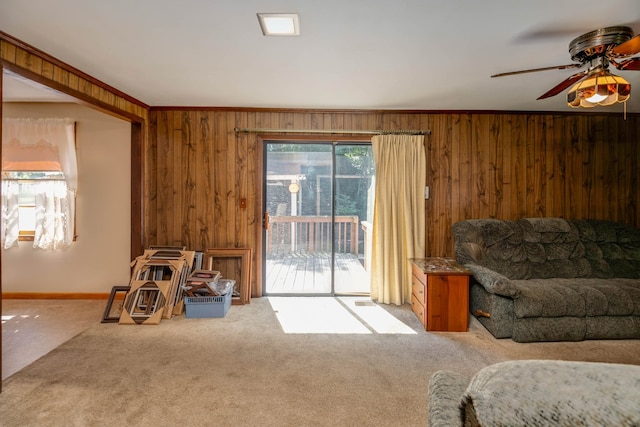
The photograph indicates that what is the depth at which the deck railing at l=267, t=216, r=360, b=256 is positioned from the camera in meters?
4.31

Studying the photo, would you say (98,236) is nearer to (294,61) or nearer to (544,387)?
(294,61)

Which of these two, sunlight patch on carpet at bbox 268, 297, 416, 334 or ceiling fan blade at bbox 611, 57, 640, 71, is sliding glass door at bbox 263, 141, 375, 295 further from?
ceiling fan blade at bbox 611, 57, 640, 71

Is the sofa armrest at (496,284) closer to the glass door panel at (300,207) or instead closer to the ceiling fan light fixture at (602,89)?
the ceiling fan light fixture at (602,89)

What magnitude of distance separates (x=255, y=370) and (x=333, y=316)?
1292mm

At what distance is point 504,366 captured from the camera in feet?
2.20

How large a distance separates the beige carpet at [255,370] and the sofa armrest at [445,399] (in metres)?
1.01

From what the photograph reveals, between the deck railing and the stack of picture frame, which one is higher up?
the deck railing

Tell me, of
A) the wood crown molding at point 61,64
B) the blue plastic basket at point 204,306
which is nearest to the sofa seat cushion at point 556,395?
the blue plastic basket at point 204,306

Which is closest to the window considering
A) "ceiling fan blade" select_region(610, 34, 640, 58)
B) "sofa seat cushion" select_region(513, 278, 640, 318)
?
"sofa seat cushion" select_region(513, 278, 640, 318)

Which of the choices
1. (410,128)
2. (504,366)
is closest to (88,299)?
(410,128)

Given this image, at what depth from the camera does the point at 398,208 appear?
405 cm

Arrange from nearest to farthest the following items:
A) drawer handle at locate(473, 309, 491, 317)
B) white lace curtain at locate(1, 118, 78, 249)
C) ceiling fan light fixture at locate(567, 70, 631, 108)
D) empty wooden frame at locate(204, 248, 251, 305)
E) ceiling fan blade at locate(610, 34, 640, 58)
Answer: ceiling fan blade at locate(610, 34, 640, 58)
ceiling fan light fixture at locate(567, 70, 631, 108)
drawer handle at locate(473, 309, 491, 317)
empty wooden frame at locate(204, 248, 251, 305)
white lace curtain at locate(1, 118, 78, 249)

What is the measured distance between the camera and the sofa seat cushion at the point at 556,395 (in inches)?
20.8

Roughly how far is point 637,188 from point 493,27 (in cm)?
367
